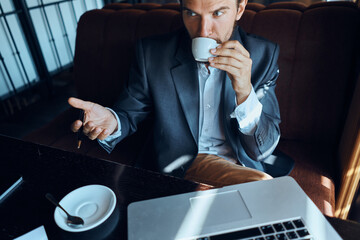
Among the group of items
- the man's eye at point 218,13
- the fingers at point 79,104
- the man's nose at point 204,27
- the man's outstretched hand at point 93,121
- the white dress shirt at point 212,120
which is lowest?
the white dress shirt at point 212,120

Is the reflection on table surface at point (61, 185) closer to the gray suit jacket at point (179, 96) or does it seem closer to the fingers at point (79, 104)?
the fingers at point (79, 104)

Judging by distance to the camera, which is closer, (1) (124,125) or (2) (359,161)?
(2) (359,161)

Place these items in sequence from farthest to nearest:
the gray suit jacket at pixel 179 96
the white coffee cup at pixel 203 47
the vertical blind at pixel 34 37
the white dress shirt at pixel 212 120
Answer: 1. the vertical blind at pixel 34 37
2. the gray suit jacket at pixel 179 96
3. the white dress shirt at pixel 212 120
4. the white coffee cup at pixel 203 47

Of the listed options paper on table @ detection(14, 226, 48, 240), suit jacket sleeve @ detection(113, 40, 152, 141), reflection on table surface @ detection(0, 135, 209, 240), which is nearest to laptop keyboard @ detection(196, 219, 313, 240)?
reflection on table surface @ detection(0, 135, 209, 240)

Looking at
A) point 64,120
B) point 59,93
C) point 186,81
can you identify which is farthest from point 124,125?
point 59,93

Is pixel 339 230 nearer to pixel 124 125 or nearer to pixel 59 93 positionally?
pixel 124 125

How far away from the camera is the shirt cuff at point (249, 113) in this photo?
100cm

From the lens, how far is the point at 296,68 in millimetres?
1349

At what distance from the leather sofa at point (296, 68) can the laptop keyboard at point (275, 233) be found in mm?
627

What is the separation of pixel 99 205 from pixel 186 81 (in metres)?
0.70

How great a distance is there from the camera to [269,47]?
1199 mm

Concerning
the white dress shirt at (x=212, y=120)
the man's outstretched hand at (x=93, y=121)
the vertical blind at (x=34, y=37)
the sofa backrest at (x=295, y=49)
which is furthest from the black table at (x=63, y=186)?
the vertical blind at (x=34, y=37)

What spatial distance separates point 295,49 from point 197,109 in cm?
62

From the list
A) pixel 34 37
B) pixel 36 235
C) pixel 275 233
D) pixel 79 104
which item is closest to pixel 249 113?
pixel 275 233
